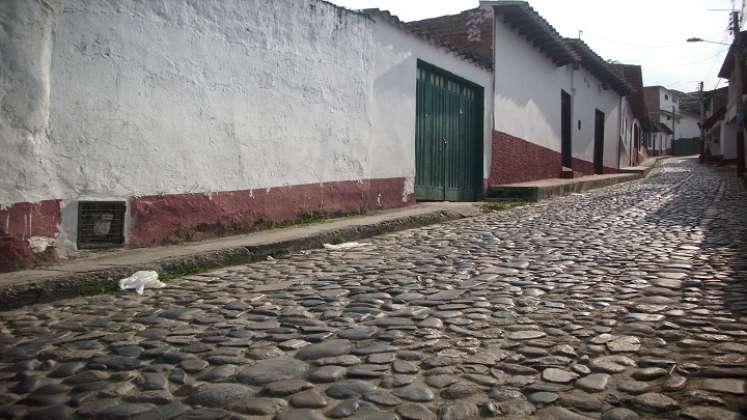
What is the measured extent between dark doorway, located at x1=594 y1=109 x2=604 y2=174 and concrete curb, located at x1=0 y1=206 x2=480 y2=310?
16498 millimetres

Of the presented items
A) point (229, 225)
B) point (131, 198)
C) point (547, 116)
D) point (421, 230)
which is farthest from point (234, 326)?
point (547, 116)

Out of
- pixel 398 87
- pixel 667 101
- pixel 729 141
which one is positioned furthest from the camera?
pixel 667 101

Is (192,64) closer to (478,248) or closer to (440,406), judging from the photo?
(478,248)

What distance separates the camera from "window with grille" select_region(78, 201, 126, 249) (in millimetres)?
4688

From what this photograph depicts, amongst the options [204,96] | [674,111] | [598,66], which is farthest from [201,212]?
[674,111]

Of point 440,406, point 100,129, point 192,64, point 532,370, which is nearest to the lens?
point 440,406

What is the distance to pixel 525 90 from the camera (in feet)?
45.1

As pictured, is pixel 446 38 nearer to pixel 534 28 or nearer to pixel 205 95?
pixel 534 28

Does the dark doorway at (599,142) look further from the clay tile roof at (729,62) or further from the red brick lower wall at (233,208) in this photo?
the red brick lower wall at (233,208)

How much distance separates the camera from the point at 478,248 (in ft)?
18.6

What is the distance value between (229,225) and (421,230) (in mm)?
2549

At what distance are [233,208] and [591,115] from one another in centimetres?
1727

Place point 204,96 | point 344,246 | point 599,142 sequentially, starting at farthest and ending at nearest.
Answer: point 599,142, point 344,246, point 204,96

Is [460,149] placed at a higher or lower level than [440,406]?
higher
